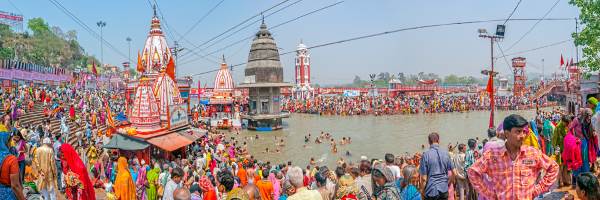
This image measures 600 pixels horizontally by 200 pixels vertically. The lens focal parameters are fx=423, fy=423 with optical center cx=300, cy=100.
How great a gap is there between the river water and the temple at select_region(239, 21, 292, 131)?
1.14 meters

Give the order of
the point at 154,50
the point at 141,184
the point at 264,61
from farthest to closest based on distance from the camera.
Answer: the point at 264,61 < the point at 154,50 < the point at 141,184

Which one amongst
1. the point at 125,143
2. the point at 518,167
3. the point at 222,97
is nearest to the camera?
the point at 518,167

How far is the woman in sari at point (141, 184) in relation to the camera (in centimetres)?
801

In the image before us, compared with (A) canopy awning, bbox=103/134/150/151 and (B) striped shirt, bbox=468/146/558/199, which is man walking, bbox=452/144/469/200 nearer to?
(B) striped shirt, bbox=468/146/558/199

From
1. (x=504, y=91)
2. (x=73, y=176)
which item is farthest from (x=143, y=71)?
(x=504, y=91)

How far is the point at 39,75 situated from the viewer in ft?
119

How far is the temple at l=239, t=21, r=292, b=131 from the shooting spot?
31422 mm

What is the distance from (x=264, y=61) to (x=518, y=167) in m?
28.8

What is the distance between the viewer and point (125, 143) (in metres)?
13.9

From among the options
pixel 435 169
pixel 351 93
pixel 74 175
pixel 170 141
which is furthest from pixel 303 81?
pixel 435 169

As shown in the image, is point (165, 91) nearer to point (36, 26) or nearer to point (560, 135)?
point (560, 135)

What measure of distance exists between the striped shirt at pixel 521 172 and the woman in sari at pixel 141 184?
260 inches

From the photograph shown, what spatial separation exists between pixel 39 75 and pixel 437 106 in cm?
4094

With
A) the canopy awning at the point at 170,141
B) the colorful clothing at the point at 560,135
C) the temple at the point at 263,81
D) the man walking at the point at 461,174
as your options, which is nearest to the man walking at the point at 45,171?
the man walking at the point at 461,174
